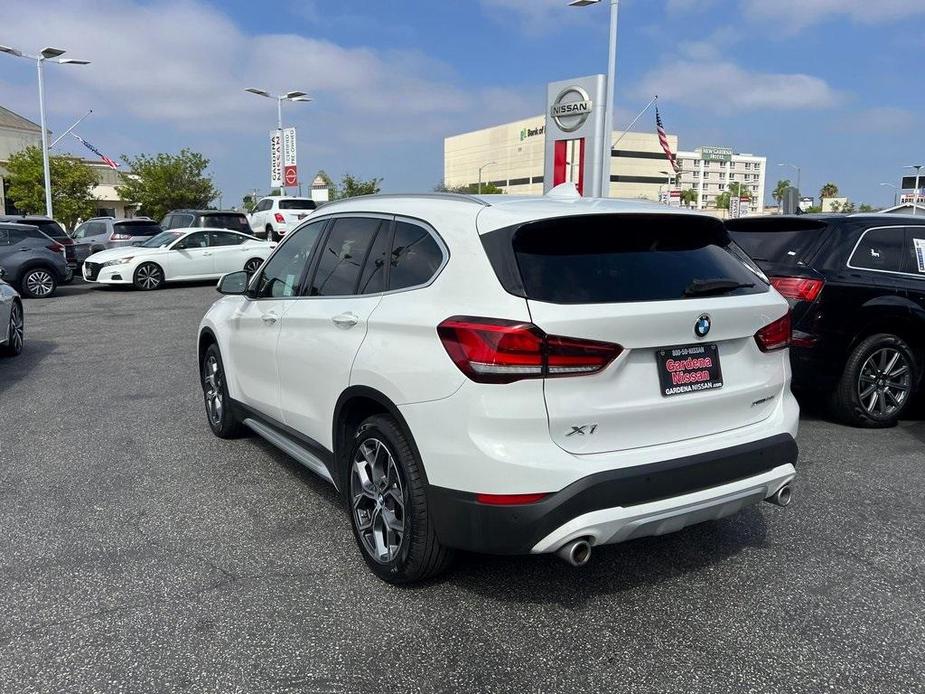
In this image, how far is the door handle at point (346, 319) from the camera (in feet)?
11.9

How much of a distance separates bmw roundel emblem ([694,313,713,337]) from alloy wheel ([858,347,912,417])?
3.71m

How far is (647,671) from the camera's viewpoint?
2889mm

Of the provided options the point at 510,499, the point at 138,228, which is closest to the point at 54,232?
the point at 138,228

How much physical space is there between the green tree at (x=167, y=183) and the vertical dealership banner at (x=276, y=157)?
11.6 m

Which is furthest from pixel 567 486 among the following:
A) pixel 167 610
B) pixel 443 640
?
pixel 167 610

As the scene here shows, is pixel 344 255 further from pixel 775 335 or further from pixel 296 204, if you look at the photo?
pixel 296 204

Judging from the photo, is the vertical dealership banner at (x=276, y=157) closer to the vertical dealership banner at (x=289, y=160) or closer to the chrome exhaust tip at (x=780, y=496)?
the vertical dealership banner at (x=289, y=160)

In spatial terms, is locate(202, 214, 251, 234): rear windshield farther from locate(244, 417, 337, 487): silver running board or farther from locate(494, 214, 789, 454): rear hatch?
locate(494, 214, 789, 454): rear hatch

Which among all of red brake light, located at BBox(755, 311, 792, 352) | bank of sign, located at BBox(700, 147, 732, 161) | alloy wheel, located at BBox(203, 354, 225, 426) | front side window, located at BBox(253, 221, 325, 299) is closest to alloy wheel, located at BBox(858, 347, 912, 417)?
red brake light, located at BBox(755, 311, 792, 352)

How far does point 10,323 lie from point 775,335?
30.0 ft

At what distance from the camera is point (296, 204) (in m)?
32.2

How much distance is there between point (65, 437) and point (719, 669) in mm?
5205

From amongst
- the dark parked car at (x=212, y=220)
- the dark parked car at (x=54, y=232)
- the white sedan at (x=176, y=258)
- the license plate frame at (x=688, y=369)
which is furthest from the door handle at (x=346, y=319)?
the dark parked car at (x=212, y=220)

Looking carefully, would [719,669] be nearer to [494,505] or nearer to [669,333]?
[494,505]
